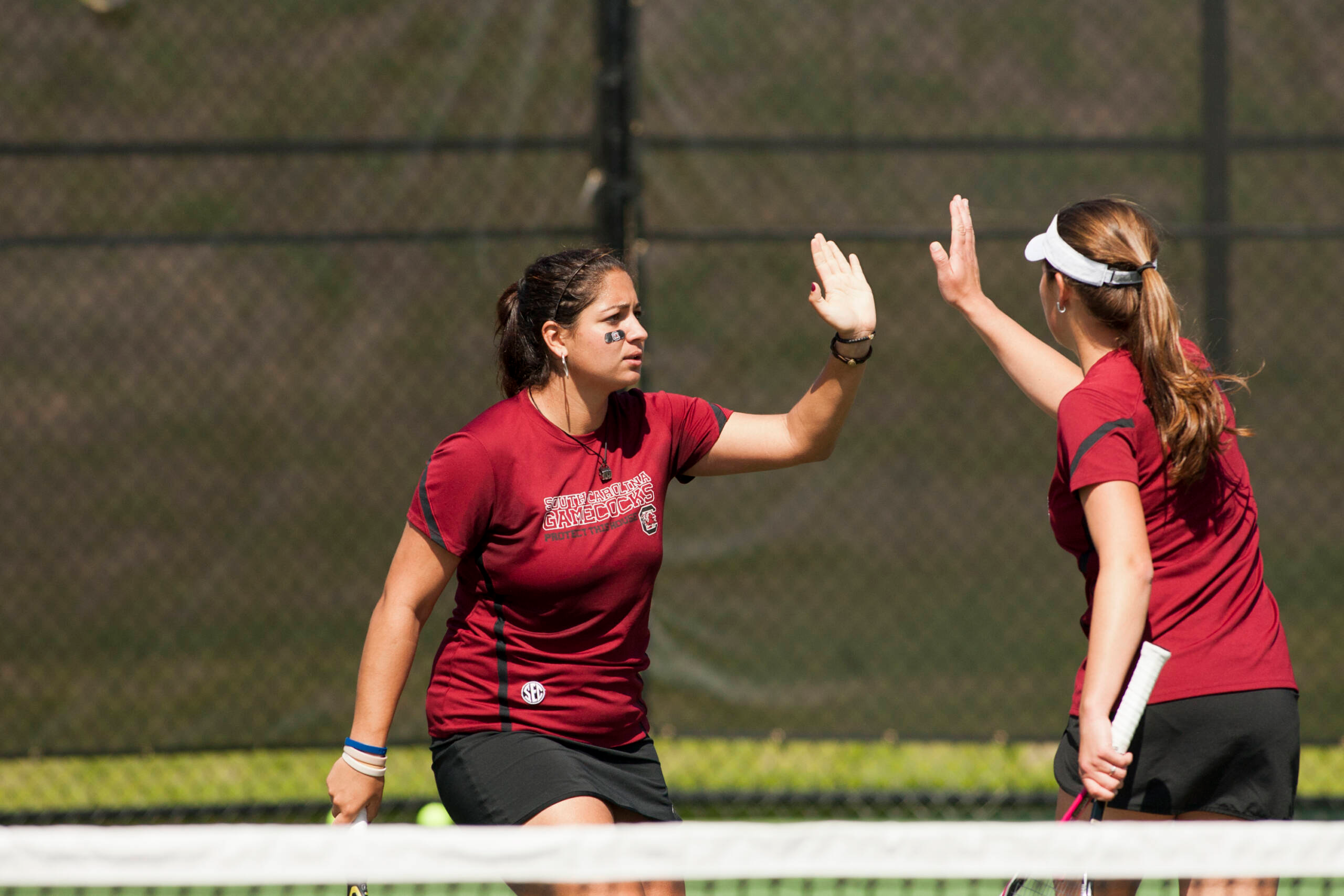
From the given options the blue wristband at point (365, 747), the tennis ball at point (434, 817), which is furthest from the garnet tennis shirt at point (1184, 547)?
the tennis ball at point (434, 817)

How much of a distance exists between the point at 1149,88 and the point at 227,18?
10.1 feet

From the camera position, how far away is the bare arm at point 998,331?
8.81 feet

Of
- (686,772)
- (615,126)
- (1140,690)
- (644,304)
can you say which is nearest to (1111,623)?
(1140,690)

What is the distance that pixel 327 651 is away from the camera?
4266 millimetres

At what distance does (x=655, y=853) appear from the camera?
1966 millimetres

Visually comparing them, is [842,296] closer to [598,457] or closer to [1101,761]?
[598,457]

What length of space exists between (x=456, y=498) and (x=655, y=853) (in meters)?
0.79

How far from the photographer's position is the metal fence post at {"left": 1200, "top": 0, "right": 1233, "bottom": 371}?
4.24 m

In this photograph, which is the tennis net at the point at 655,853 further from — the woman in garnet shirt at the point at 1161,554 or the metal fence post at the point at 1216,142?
the metal fence post at the point at 1216,142

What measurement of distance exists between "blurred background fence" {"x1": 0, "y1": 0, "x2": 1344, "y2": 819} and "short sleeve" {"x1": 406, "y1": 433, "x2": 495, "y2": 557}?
6.17 ft

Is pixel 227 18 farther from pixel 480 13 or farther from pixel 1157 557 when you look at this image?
pixel 1157 557

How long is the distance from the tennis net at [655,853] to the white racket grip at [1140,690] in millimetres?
173

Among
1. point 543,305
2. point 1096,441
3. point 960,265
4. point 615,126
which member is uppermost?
point 615,126

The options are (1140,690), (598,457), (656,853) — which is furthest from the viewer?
Answer: (598,457)
